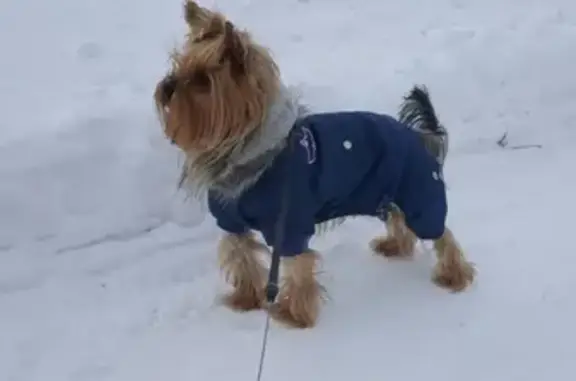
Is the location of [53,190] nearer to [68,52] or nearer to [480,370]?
[68,52]

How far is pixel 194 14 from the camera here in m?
3.45

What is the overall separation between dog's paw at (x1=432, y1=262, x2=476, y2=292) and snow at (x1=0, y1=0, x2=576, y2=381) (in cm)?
6

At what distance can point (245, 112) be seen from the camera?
343 centimetres

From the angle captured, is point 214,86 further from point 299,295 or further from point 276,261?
point 299,295

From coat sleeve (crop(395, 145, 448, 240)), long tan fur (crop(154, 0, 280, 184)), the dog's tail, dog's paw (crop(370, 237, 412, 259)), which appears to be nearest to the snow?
dog's paw (crop(370, 237, 412, 259))

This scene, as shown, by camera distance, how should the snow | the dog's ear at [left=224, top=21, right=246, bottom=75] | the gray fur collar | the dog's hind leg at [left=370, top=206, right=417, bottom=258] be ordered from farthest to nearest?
the dog's hind leg at [left=370, top=206, right=417, bottom=258] < the snow < the gray fur collar < the dog's ear at [left=224, top=21, right=246, bottom=75]

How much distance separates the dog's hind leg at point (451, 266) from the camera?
4227mm

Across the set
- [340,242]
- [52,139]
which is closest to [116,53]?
[52,139]

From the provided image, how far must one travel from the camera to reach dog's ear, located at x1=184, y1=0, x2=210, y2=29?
342 cm

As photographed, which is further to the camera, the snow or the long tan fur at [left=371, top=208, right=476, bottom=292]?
the long tan fur at [left=371, top=208, right=476, bottom=292]

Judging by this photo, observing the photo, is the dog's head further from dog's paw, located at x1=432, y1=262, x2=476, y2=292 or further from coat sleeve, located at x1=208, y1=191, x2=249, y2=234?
dog's paw, located at x1=432, y1=262, x2=476, y2=292

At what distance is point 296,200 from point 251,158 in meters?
0.23

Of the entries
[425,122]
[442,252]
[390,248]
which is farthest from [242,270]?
[425,122]

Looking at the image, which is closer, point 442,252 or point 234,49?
point 234,49
